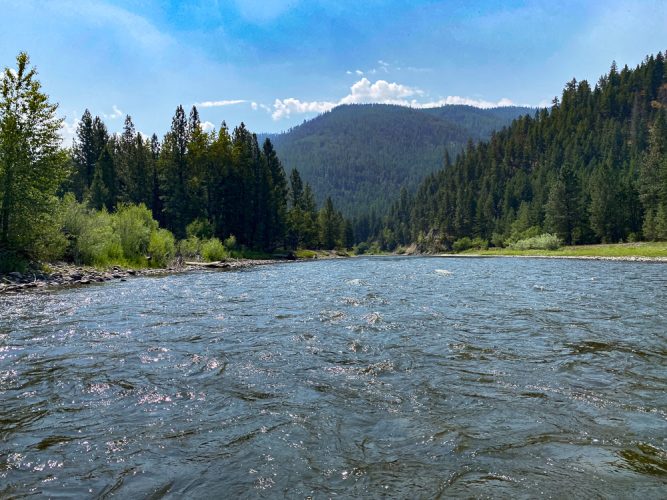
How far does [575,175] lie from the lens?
109750 mm

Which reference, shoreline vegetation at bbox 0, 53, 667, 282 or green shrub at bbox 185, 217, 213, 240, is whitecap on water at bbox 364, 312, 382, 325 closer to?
shoreline vegetation at bbox 0, 53, 667, 282

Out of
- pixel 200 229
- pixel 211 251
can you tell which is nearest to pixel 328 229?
pixel 200 229

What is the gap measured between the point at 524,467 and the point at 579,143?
17872 cm

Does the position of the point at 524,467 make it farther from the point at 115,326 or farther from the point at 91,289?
the point at 91,289

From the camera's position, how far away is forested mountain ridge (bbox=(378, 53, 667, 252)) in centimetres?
9300

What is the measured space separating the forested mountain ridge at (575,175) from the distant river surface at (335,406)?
82.5 m

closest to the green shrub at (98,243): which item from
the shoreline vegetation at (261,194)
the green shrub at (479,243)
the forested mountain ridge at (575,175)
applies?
the shoreline vegetation at (261,194)

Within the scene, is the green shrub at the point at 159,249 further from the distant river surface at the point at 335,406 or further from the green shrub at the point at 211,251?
the distant river surface at the point at 335,406

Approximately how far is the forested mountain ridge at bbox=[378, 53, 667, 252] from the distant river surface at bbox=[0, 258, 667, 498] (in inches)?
3250

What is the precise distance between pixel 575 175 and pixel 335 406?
400 feet

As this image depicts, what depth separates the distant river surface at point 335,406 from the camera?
495 cm

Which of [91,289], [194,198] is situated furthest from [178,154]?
[91,289]

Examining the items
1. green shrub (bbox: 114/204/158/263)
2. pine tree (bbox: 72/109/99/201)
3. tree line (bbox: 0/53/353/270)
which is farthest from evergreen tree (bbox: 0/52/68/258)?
pine tree (bbox: 72/109/99/201)

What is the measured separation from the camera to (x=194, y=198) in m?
71.0
